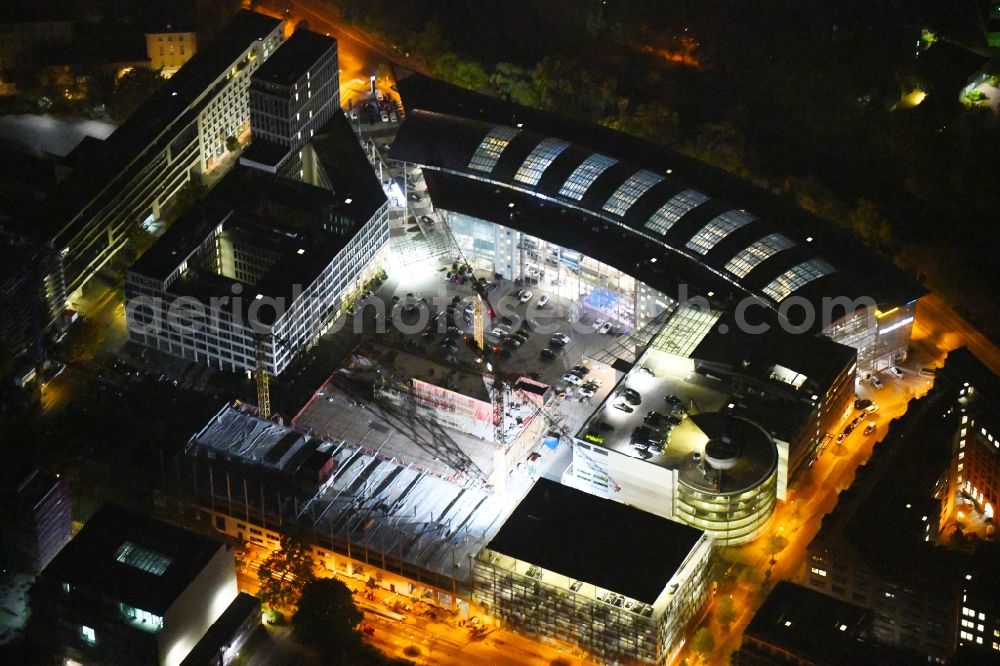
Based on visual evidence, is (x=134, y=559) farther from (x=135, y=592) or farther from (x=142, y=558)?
(x=135, y=592)

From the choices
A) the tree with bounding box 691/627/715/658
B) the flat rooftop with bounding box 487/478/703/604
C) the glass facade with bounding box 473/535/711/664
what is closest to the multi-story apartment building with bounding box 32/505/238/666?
the glass facade with bounding box 473/535/711/664

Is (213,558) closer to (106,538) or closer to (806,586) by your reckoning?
(106,538)

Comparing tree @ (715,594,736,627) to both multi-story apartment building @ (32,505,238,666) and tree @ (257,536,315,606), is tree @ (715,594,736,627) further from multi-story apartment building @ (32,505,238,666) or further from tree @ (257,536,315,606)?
multi-story apartment building @ (32,505,238,666)

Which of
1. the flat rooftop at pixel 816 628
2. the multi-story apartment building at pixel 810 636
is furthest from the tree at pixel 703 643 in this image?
the flat rooftop at pixel 816 628

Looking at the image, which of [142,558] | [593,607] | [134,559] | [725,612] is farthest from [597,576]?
[134,559]

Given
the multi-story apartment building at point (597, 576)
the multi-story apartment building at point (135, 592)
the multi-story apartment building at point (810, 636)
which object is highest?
the multi-story apartment building at point (810, 636)

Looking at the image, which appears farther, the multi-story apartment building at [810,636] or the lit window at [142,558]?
the lit window at [142,558]

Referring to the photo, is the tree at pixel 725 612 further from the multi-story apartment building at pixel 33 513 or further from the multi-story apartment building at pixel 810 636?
the multi-story apartment building at pixel 33 513
